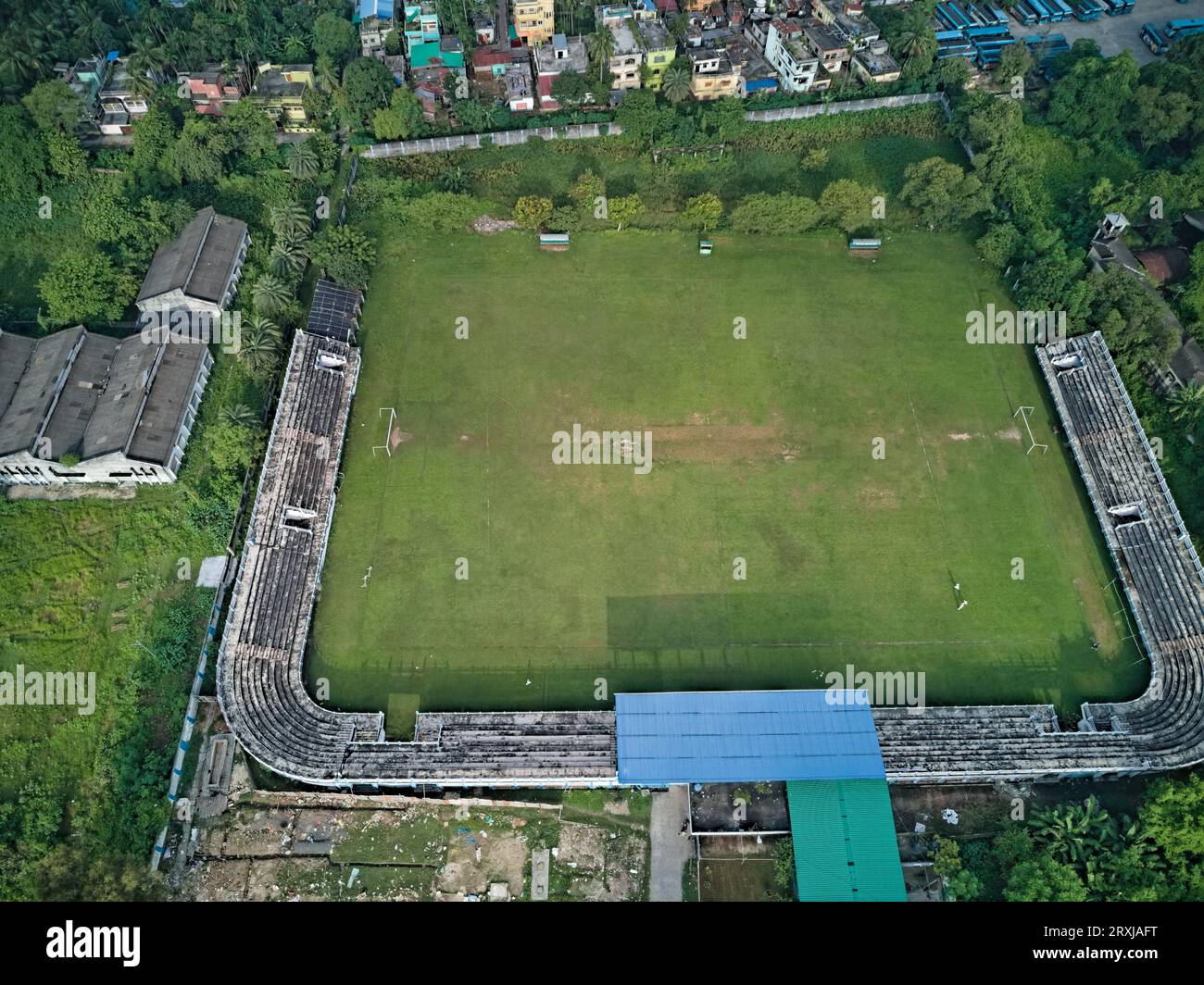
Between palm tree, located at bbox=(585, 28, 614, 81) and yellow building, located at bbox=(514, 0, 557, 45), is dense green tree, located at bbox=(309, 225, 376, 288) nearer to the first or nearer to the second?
palm tree, located at bbox=(585, 28, 614, 81)

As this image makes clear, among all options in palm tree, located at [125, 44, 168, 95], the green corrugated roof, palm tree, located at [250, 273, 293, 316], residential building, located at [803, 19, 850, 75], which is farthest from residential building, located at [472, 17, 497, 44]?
the green corrugated roof

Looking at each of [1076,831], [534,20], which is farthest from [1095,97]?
[1076,831]

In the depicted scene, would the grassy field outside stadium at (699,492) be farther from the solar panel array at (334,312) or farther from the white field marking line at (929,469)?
the solar panel array at (334,312)

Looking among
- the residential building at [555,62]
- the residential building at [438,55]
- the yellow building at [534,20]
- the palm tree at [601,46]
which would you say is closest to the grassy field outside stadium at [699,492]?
the residential building at [555,62]

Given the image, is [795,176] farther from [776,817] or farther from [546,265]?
[776,817]

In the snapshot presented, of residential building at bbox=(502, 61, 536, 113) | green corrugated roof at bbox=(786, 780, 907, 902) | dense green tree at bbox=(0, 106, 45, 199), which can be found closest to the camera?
green corrugated roof at bbox=(786, 780, 907, 902)

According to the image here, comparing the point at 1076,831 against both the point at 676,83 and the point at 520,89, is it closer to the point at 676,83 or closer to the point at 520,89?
the point at 676,83
